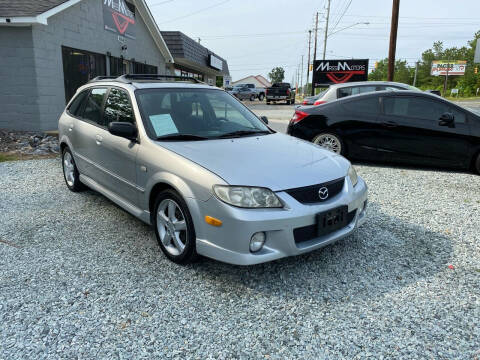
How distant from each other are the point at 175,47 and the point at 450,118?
763 inches

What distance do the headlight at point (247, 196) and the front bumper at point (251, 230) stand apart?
0.04 m

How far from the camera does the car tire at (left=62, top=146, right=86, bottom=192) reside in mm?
5239

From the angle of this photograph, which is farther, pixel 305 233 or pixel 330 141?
pixel 330 141

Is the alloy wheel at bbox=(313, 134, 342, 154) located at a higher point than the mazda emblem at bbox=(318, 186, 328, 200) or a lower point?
lower

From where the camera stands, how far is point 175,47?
22812 millimetres

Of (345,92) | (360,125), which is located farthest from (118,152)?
(345,92)

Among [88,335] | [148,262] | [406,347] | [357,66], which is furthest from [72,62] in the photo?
[357,66]

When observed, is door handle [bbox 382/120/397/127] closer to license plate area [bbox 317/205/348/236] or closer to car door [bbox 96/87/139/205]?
license plate area [bbox 317/205/348/236]

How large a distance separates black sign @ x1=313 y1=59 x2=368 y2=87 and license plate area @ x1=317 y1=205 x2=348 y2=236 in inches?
895

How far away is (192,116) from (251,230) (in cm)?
169

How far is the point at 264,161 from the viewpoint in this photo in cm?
318

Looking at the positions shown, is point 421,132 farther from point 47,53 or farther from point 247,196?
point 47,53

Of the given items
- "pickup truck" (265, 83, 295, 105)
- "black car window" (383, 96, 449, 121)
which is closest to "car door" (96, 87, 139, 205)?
"black car window" (383, 96, 449, 121)

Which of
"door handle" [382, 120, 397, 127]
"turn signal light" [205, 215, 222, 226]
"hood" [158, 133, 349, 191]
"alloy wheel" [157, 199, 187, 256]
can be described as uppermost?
"door handle" [382, 120, 397, 127]
